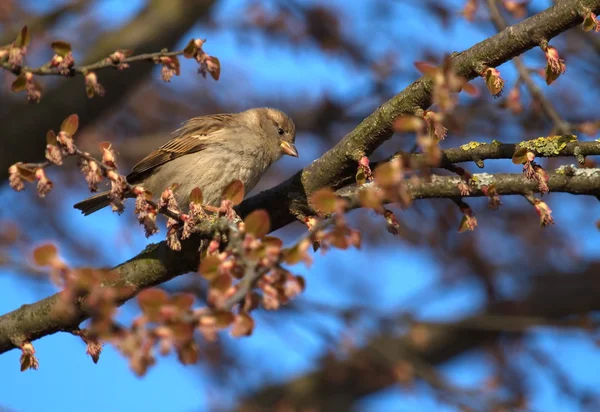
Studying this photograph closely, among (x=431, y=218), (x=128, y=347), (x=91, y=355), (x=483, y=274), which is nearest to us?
(x=128, y=347)

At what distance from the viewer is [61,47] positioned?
7.79 ft

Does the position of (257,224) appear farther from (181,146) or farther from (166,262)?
(181,146)

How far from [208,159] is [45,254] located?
3.08m

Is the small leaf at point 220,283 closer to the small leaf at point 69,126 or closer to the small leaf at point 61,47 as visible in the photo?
the small leaf at point 69,126

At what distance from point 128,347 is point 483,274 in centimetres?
711

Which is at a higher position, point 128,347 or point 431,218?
point 431,218

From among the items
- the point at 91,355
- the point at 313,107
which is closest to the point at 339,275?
the point at 313,107

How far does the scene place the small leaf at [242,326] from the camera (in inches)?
67.2

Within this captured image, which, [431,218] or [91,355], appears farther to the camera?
[431,218]

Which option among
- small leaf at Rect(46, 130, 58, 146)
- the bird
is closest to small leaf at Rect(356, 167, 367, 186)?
small leaf at Rect(46, 130, 58, 146)

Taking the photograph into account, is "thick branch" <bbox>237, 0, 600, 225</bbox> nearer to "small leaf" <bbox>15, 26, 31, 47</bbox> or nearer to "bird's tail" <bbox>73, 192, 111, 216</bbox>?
"small leaf" <bbox>15, 26, 31, 47</bbox>

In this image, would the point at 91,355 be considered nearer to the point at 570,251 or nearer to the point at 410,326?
the point at 410,326

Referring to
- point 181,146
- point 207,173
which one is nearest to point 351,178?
point 207,173

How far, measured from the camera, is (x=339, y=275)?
9.87m
